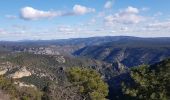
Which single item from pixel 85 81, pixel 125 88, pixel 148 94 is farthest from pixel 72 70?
pixel 148 94

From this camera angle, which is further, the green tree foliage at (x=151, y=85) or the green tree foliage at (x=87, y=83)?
the green tree foliage at (x=87, y=83)

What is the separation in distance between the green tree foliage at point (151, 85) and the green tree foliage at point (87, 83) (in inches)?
255

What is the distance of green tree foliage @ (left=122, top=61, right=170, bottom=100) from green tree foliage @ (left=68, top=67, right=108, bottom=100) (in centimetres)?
647

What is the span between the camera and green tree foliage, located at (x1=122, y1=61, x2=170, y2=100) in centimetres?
5394

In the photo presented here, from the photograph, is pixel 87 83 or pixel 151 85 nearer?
pixel 151 85

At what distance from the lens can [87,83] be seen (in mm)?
63719

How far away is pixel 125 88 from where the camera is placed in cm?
5941

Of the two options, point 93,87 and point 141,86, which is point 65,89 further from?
point 141,86

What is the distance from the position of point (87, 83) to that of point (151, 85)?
12.6 meters

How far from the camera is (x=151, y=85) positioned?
182 feet

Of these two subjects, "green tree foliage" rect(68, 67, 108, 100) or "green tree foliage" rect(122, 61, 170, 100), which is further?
"green tree foliage" rect(68, 67, 108, 100)

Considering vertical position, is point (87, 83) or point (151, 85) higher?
point (151, 85)

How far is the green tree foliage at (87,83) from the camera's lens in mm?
63219

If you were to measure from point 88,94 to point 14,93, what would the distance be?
61.9ft
